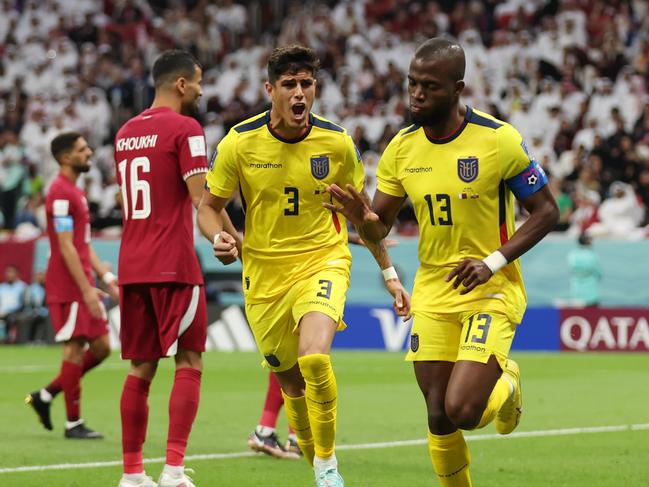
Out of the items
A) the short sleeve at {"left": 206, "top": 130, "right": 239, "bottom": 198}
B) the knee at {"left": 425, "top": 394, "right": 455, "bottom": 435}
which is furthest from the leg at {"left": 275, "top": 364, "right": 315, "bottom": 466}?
the knee at {"left": 425, "top": 394, "right": 455, "bottom": 435}

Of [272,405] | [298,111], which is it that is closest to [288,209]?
[298,111]

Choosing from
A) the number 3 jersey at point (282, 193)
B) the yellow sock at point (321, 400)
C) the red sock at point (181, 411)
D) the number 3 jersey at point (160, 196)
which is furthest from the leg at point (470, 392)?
the number 3 jersey at point (160, 196)

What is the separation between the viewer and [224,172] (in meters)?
8.12

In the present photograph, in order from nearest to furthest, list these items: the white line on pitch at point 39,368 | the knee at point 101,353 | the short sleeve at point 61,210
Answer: the short sleeve at point 61,210, the knee at point 101,353, the white line on pitch at point 39,368

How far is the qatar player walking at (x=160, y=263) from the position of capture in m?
8.05

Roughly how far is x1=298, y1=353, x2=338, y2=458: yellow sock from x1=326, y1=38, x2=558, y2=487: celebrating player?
76cm

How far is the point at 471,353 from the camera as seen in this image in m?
6.68

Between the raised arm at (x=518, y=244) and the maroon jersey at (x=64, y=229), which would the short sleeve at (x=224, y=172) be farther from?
the maroon jersey at (x=64, y=229)

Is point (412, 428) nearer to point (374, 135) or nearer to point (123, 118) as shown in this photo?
point (374, 135)

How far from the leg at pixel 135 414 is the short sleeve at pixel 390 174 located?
1.96m

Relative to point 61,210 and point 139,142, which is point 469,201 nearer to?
point 139,142

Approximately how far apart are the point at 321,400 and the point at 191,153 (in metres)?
1.77

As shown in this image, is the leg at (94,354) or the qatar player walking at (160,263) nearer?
the qatar player walking at (160,263)

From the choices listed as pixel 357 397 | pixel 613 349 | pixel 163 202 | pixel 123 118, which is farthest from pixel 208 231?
pixel 123 118
